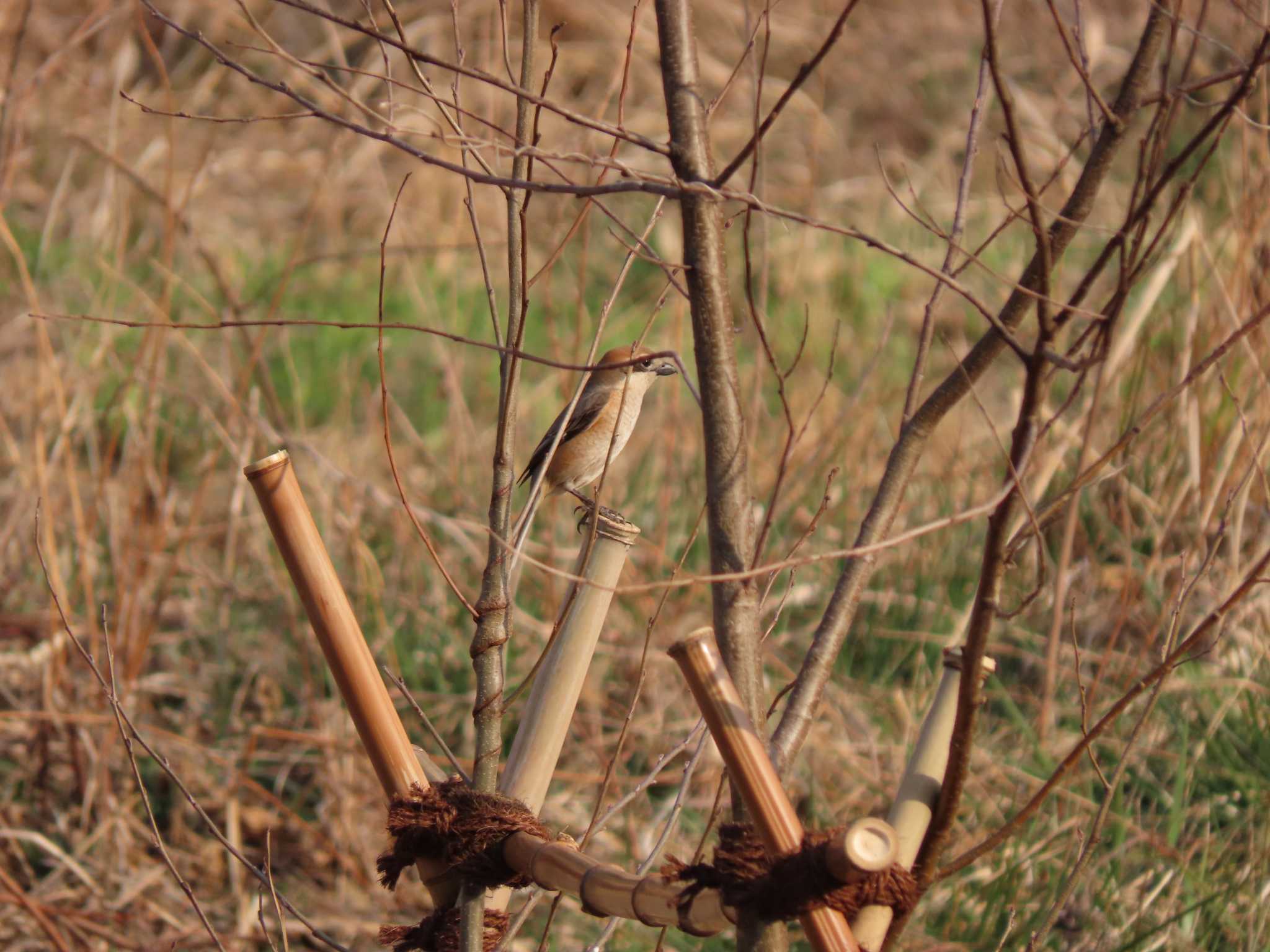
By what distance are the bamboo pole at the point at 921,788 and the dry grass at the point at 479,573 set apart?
825mm

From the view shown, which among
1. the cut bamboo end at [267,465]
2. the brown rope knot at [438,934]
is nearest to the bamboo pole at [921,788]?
the brown rope knot at [438,934]

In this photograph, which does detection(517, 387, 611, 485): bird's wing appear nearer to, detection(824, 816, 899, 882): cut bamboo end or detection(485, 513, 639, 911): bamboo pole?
detection(485, 513, 639, 911): bamboo pole

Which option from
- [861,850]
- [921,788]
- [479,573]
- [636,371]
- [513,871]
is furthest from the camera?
[479,573]

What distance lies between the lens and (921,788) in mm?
1303

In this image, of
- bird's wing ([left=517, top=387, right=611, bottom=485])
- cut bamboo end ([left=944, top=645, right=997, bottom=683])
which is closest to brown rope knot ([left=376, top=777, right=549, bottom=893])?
cut bamboo end ([left=944, top=645, right=997, bottom=683])

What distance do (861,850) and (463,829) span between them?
515 millimetres

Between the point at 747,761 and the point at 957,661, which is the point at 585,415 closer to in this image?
the point at 957,661

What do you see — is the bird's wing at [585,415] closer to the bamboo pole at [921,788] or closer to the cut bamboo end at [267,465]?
the cut bamboo end at [267,465]

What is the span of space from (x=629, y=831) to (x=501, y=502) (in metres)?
1.90

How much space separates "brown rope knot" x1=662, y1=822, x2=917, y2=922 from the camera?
3.72 feet

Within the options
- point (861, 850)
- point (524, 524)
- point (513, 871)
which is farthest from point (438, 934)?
point (861, 850)

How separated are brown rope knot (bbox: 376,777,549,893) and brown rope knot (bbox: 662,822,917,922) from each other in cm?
25

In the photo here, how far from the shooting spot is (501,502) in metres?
1.52

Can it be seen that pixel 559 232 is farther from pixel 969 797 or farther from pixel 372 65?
pixel 969 797
